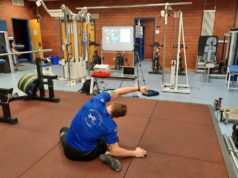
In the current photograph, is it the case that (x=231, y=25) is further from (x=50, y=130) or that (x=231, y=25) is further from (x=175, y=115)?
(x=50, y=130)

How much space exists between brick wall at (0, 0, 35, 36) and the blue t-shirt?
953 centimetres

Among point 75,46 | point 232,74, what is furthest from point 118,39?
point 232,74

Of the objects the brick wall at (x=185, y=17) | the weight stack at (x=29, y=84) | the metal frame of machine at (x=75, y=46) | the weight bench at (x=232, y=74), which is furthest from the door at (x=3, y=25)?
the weight bench at (x=232, y=74)

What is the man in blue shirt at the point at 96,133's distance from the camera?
2.10 metres

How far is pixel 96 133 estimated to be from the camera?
7.01 feet

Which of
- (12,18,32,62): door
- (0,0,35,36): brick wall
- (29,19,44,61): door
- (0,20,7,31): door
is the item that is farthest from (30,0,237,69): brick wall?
(0,20,7,31): door

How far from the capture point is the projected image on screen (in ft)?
24.5

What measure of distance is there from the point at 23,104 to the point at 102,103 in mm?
3040

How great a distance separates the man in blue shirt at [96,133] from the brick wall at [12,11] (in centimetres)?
941

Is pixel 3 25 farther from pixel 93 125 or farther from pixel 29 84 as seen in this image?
pixel 93 125

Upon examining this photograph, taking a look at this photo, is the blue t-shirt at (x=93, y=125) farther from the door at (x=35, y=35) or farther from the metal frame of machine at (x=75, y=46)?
the door at (x=35, y=35)

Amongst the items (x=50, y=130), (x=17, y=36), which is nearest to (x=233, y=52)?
(x=50, y=130)

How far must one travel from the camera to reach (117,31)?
7.72m

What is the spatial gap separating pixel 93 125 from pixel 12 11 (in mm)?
10185
